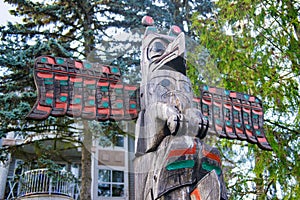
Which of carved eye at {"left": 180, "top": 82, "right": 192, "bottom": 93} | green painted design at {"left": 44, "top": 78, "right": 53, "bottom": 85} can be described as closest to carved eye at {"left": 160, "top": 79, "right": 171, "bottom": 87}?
carved eye at {"left": 180, "top": 82, "right": 192, "bottom": 93}

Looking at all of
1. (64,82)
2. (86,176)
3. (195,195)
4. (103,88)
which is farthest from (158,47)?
(86,176)

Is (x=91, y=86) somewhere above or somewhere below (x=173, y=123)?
above

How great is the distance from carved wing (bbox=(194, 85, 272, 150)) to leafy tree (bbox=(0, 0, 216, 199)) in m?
3.78

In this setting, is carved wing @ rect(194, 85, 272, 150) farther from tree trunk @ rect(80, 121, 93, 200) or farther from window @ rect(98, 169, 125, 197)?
window @ rect(98, 169, 125, 197)

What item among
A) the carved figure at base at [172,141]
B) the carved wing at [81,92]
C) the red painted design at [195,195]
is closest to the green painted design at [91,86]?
the carved wing at [81,92]

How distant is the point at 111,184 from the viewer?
1215 centimetres

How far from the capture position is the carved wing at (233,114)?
3.84 meters

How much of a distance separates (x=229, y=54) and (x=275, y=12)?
880 millimetres

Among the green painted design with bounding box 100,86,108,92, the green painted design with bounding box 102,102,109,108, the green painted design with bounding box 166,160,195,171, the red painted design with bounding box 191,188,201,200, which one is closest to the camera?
the red painted design with bounding box 191,188,201,200

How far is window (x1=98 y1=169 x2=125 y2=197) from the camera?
1201 cm

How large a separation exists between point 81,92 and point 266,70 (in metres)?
2.78

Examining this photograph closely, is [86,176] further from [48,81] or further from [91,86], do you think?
[48,81]

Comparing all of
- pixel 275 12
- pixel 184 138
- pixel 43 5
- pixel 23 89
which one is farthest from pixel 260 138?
pixel 43 5

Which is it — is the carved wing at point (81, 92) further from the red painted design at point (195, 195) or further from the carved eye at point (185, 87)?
the red painted design at point (195, 195)
